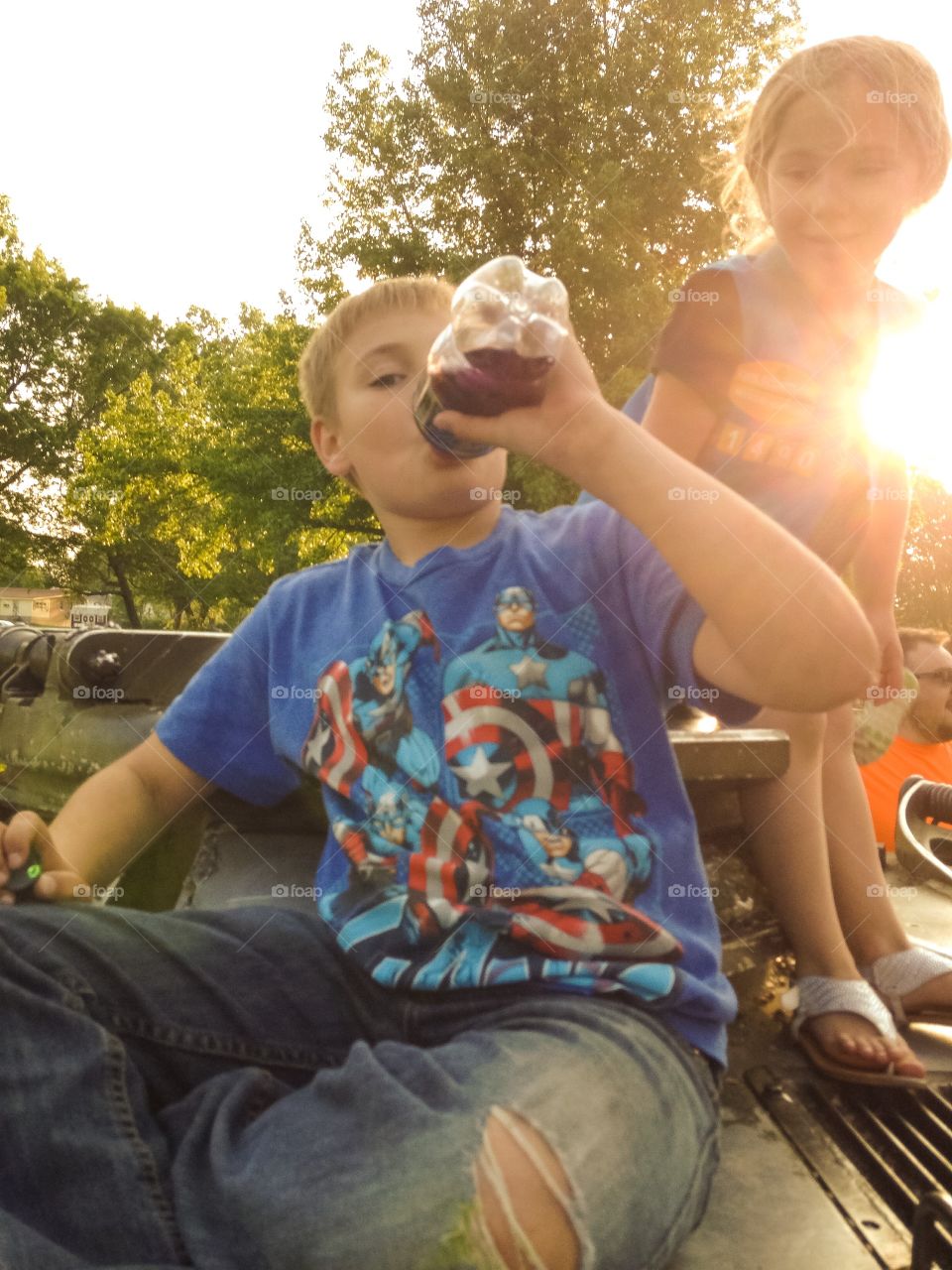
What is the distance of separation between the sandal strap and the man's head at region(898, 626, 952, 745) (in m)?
2.73

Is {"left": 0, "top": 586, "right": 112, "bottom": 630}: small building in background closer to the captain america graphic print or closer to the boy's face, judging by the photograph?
the boy's face

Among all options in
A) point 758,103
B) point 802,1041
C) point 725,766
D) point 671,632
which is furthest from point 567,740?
point 758,103

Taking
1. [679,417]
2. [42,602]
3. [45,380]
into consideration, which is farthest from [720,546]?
[42,602]

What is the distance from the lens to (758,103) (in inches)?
96.4

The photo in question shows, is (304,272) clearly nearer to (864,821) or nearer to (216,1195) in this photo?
(864,821)

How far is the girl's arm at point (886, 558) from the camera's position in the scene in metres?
2.50

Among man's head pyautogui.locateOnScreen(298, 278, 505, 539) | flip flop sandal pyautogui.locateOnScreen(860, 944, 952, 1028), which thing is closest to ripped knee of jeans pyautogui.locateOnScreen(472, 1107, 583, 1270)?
man's head pyautogui.locateOnScreen(298, 278, 505, 539)

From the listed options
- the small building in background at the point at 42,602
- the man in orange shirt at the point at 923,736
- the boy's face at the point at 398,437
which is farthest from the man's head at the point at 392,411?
the small building in background at the point at 42,602

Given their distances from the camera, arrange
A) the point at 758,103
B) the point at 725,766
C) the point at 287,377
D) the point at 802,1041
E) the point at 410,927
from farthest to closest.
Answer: the point at 287,377
the point at 758,103
the point at 725,766
the point at 802,1041
the point at 410,927

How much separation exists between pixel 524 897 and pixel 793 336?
1.40m

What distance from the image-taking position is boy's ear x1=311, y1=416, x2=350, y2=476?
1.92 metres

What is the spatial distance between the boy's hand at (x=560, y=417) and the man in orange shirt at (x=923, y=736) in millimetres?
3330

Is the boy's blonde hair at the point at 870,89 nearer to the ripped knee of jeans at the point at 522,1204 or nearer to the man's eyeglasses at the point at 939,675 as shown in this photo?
the ripped knee of jeans at the point at 522,1204

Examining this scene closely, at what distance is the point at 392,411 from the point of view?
1747 mm
